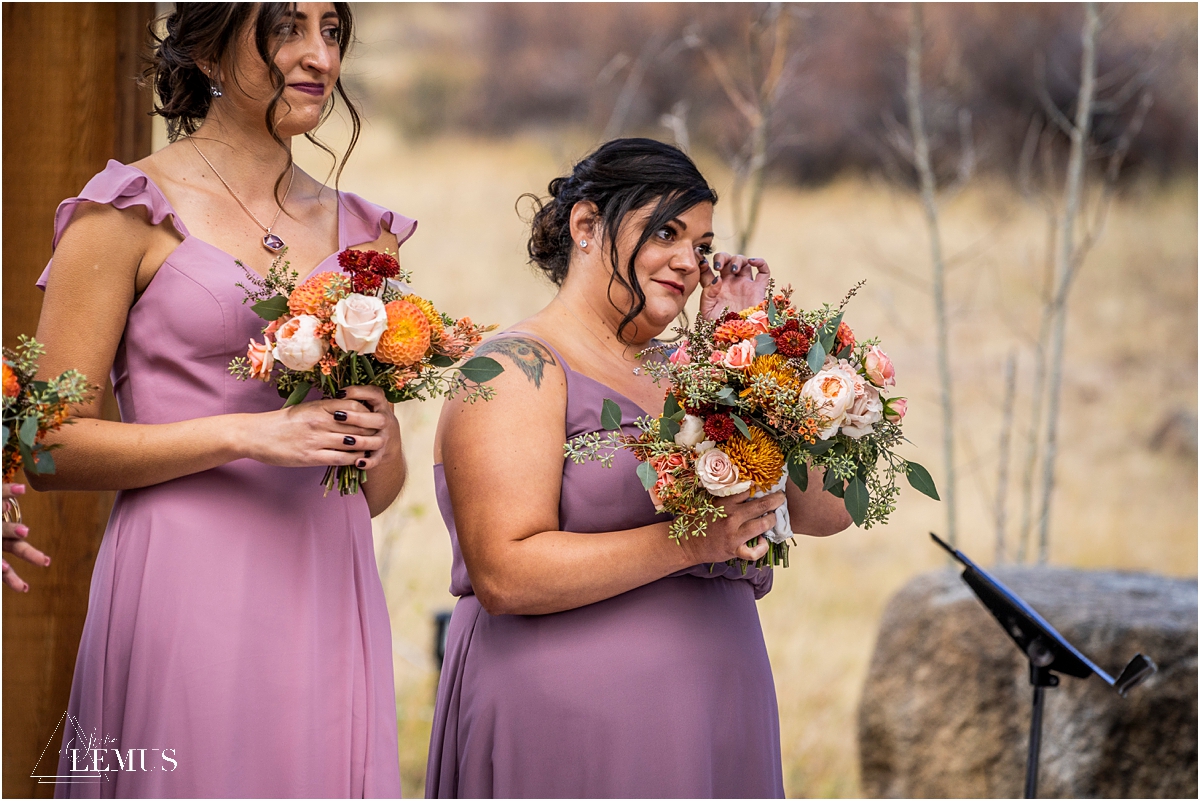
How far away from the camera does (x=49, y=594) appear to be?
8.50 ft

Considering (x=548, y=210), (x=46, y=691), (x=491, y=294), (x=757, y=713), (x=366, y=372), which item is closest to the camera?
(x=366, y=372)

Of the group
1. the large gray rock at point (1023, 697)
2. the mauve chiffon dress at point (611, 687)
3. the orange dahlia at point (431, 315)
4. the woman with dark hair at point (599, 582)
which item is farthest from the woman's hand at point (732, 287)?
the large gray rock at point (1023, 697)

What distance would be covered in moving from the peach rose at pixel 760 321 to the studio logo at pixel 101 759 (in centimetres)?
116

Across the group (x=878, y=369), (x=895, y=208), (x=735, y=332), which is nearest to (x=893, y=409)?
(x=878, y=369)

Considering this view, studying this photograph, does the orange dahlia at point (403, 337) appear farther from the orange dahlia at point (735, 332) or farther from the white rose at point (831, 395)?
the white rose at point (831, 395)

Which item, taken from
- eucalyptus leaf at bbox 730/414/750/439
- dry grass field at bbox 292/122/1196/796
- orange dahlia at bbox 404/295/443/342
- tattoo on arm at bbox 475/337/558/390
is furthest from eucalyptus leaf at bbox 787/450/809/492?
dry grass field at bbox 292/122/1196/796

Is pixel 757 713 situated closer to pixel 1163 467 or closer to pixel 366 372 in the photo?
pixel 366 372

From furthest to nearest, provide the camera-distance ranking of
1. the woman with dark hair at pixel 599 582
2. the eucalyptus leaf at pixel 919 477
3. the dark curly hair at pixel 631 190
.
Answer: the dark curly hair at pixel 631 190 < the woman with dark hair at pixel 599 582 < the eucalyptus leaf at pixel 919 477

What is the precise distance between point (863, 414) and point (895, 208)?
443 centimetres

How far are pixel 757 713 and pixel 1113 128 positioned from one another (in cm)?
507

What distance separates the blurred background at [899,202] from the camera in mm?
5637

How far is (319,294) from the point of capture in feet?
5.46

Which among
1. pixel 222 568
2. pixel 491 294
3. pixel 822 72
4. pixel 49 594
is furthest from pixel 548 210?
pixel 822 72

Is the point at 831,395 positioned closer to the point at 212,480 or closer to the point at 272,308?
the point at 272,308
